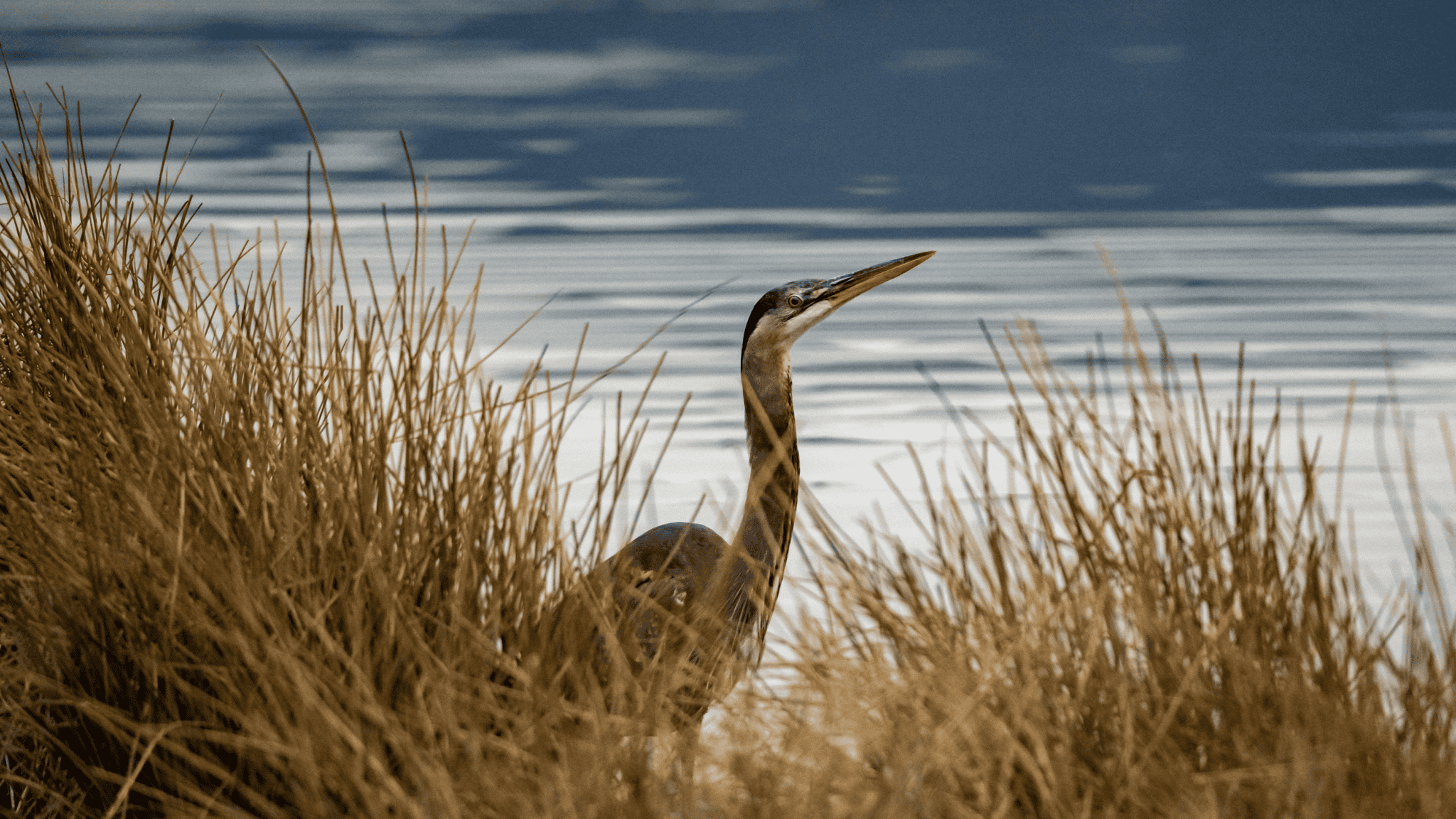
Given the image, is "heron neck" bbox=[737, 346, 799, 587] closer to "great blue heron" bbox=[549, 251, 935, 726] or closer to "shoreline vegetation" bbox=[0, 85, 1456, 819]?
"great blue heron" bbox=[549, 251, 935, 726]

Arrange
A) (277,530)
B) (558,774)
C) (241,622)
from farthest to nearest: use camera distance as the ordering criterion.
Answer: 1. (277,530)
2. (241,622)
3. (558,774)

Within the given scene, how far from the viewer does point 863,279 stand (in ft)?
12.6

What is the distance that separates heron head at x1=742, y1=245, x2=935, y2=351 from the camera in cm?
369

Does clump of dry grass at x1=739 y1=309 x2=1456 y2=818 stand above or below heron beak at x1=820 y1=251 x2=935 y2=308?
below

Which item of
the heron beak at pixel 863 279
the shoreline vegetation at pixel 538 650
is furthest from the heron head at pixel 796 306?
the shoreline vegetation at pixel 538 650

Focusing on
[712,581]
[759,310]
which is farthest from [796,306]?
[712,581]

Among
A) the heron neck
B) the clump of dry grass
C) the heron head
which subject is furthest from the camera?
the heron head

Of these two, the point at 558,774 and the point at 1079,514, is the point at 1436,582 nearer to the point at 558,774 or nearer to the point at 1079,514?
the point at 1079,514

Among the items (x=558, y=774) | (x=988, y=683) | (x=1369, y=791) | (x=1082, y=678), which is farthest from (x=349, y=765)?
(x=1369, y=791)

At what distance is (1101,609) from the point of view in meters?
1.97

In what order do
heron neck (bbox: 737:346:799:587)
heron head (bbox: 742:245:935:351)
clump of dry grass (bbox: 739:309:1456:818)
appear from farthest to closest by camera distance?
heron head (bbox: 742:245:935:351) < heron neck (bbox: 737:346:799:587) < clump of dry grass (bbox: 739:309:1456:818)

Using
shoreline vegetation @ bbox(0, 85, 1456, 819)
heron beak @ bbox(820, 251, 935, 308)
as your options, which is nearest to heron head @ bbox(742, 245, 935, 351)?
heron beak @ bbox(820, 251, 935, 308)

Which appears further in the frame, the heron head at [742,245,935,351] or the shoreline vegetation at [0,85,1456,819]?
the heron head at [742,245,935,351]

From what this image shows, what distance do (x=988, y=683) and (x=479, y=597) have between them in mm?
968
